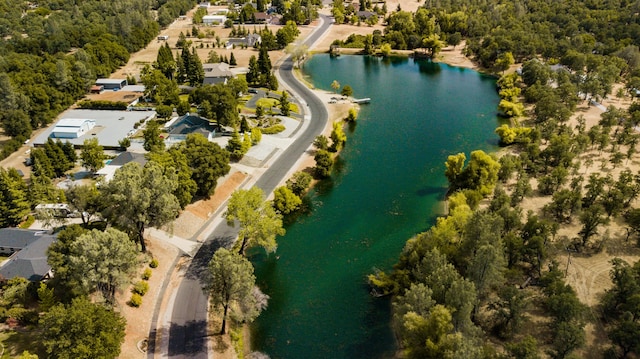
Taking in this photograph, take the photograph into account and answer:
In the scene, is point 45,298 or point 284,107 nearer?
point 45,298

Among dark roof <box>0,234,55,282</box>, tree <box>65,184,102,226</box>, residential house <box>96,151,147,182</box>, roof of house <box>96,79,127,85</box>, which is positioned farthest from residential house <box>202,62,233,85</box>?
dark roof <box>0,234,55,282</box>

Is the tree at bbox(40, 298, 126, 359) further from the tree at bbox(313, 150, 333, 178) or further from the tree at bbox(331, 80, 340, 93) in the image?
the tree at bbox(331, 80, 340, 93)

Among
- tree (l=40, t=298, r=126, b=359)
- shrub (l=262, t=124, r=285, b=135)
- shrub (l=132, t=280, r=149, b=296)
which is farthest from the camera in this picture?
shrub (l=262, t=124, r=285, b=135)

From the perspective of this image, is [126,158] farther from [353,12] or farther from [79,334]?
[353,12]

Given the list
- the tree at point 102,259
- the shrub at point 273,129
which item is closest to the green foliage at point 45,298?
the tree at point 102,259

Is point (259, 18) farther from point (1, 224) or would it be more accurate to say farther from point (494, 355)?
point (494, 355)

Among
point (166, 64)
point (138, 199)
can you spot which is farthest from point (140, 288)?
point (166, 64)
